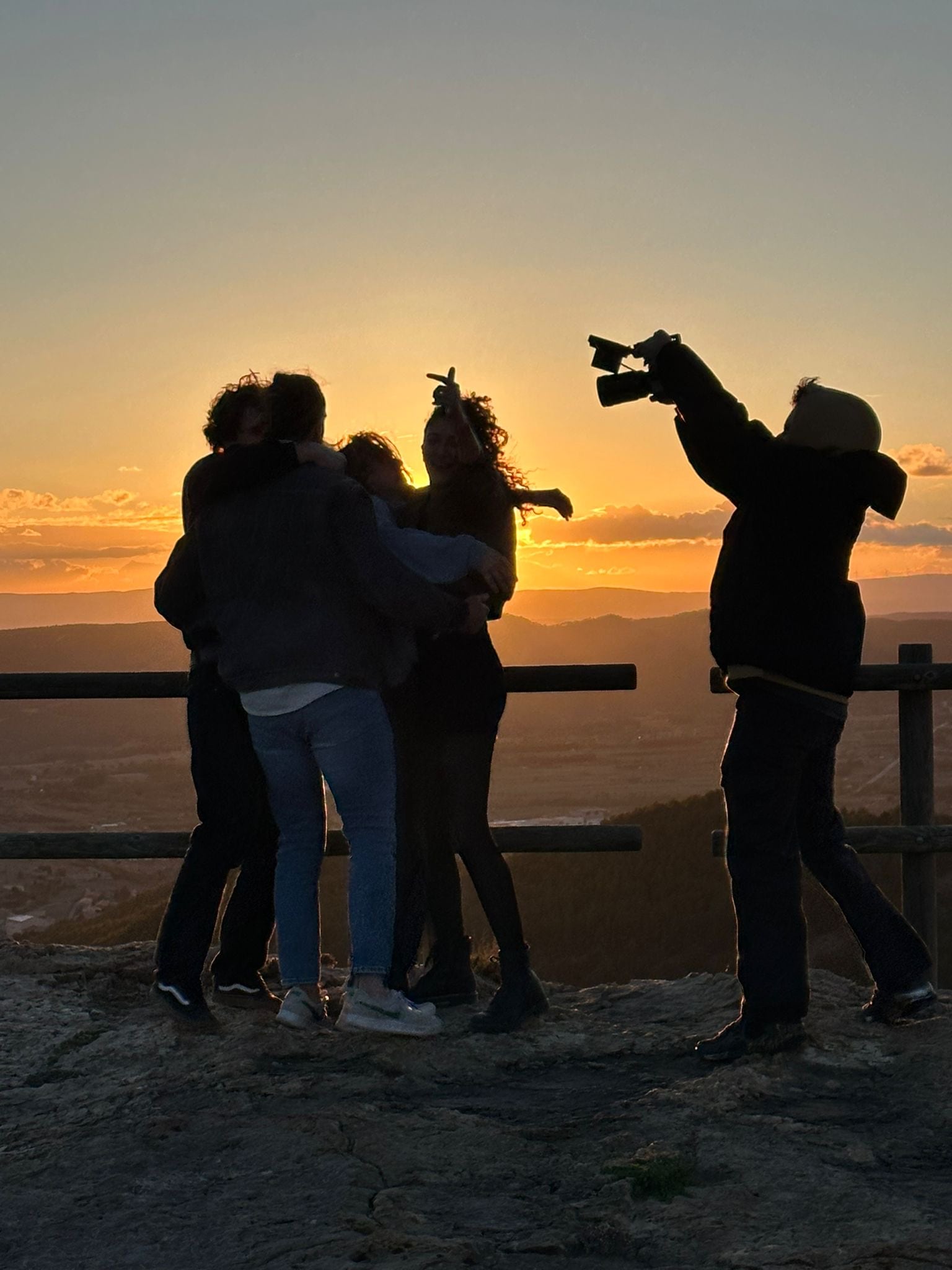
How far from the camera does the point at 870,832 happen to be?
5.12 metres

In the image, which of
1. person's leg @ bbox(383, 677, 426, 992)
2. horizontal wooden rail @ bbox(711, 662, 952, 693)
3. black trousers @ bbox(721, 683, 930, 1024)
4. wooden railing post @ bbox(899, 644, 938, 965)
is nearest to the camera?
black trousers @ bbox(721, 683, 930, 1024)

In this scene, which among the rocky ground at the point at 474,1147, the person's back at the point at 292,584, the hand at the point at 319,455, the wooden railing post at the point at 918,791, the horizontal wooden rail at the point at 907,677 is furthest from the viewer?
the wooden railing post at the point at 918,791

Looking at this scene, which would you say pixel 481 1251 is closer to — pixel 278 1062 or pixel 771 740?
pixel 278 1062

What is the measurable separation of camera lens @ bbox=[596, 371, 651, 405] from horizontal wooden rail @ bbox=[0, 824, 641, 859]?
1824 millimetres

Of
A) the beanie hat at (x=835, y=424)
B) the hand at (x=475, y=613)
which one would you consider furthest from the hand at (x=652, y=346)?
the hand at (x=475, y=613)

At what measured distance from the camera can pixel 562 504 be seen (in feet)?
13.9

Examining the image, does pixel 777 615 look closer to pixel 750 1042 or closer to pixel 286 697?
pixel 750 1042

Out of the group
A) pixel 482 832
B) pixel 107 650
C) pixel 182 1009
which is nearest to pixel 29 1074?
pixel 182 1009

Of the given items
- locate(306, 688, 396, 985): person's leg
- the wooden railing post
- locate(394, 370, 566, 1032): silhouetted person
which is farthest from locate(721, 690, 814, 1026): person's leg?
the wooden railing post

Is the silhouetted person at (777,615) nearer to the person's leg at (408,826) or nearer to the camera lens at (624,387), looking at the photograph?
the camera lens at (624,387)

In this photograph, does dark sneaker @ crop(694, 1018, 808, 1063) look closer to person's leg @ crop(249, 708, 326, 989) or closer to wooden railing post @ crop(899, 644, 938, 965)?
person's leg @ crop(249, 708, 326, 989)

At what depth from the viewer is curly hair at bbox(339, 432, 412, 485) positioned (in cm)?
448

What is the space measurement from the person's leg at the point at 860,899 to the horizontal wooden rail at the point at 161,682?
111cm

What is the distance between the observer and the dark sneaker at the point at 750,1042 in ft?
12.5
